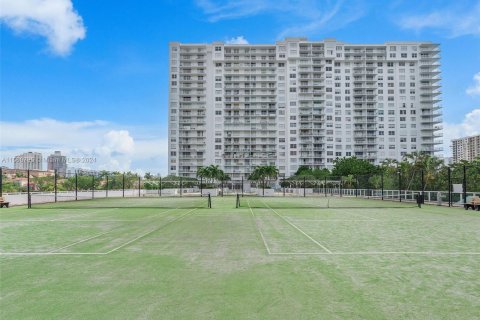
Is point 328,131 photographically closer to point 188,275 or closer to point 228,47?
point 228,47

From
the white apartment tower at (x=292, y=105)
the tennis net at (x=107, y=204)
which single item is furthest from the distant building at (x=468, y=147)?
the tennis net at (x=107, y=204)

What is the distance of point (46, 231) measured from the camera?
15461 millimetres

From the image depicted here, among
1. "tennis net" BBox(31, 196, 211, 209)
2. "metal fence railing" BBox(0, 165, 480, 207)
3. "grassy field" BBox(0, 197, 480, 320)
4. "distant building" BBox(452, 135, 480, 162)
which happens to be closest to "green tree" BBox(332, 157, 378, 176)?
"metal fence railing" BBox(0, 165, 480, 207)

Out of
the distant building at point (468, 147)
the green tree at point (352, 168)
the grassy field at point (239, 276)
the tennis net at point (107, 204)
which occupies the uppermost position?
the distant building at point (468, 147)

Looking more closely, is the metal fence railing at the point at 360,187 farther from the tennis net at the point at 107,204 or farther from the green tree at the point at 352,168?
the green tree at the point at 352,168

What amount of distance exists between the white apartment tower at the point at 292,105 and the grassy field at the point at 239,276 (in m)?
123

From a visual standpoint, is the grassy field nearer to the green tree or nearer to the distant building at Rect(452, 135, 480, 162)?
the green tree

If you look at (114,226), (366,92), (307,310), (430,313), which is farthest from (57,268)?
(366,92)

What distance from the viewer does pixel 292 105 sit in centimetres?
13762

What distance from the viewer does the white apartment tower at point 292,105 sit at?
450 ft

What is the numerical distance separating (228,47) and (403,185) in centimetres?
10367

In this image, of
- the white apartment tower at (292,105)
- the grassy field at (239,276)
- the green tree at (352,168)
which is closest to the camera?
the grassy field at (239,276)

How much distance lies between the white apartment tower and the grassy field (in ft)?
405

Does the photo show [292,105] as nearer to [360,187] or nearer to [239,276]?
[360,187]
